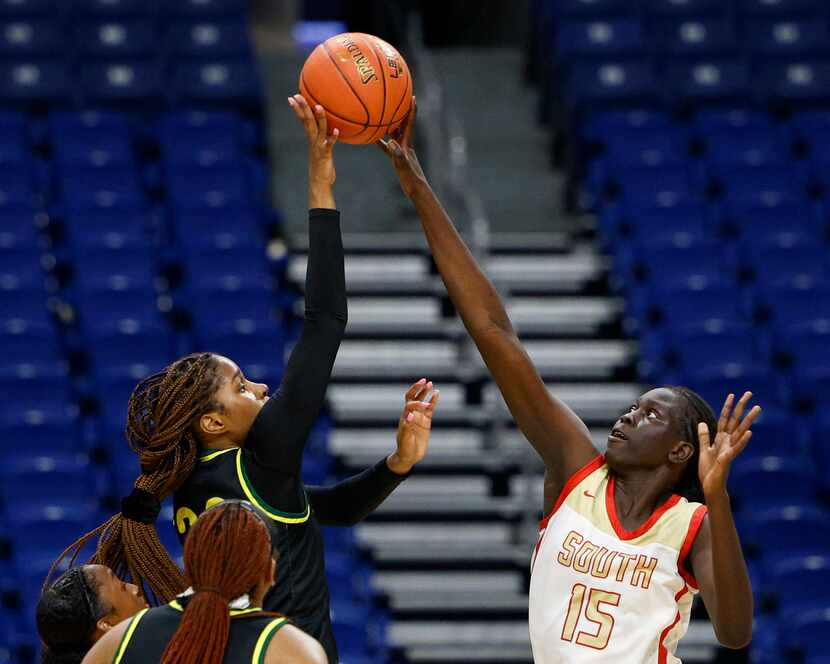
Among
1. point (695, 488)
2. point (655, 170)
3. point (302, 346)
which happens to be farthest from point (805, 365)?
point (302, 346)

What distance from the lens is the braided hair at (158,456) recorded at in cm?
301

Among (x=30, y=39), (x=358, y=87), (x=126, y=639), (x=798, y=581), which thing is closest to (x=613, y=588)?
(x=126, y=639)

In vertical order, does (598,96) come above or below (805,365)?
above

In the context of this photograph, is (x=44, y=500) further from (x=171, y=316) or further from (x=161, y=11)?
(x=161, y=11)

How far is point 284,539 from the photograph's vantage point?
2963 millimetres

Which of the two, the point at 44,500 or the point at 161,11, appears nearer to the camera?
the point at 44,500

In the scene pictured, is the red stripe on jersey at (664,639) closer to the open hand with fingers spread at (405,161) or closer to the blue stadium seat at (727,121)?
the open hand with fingers spread at (405,161)

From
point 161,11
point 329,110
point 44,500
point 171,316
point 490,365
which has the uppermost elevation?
point 161,11

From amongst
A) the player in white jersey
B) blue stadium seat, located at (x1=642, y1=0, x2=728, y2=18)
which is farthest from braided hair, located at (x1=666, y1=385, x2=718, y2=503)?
blue stadium seat, located at (x1=642, y1=0, x2=728, y2=18)

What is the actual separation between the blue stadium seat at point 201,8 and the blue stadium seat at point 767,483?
5161 mm

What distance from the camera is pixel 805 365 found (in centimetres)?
795

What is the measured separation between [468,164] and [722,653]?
4.84 metres

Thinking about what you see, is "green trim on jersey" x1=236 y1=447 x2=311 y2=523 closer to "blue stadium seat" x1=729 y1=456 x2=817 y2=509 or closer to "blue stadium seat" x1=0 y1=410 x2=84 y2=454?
"blue stadium seat" x1=0 y1=410 x2=84 y2=454

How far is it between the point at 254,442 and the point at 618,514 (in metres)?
0.76
